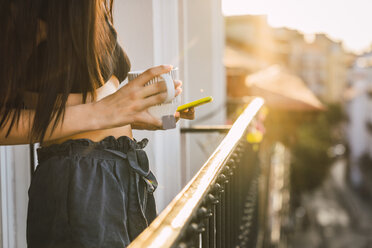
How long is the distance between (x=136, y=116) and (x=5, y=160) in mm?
1565

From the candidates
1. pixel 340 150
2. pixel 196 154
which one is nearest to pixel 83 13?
pixel 196 154

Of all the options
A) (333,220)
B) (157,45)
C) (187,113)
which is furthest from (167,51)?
(333,220)

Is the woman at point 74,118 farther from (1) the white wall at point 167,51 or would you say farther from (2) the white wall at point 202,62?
(2) the white wall at point 202,62

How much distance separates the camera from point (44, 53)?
4.21 feet

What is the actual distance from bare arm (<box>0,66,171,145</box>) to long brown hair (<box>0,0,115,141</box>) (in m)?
0.02

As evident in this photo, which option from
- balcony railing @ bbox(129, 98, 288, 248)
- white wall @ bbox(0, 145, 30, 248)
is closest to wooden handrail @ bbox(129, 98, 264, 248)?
balcony railing @ bbox(129, 98, 288, 248)

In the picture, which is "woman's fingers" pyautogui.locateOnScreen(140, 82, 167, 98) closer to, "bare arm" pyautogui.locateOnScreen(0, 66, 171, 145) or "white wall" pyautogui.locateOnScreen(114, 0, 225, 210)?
"bare arm" pyautogui.locateOnScreen(0, 66, 171, 145)

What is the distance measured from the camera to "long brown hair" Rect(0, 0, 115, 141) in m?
1.24

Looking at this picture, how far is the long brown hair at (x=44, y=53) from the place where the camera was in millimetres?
1235

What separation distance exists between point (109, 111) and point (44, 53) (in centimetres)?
24

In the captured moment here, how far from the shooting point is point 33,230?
4.60ft

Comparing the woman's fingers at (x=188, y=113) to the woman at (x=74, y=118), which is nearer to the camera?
the woman at (x=74, y=118)

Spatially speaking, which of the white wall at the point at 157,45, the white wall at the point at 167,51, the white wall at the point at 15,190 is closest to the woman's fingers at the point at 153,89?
the white wall at the point at 167,51

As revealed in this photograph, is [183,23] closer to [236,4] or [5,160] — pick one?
[236,4]
